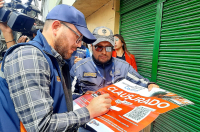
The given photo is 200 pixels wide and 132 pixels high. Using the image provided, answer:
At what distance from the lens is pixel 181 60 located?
2.12 metres

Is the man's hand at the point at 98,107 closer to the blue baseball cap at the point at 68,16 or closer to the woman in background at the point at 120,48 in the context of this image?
the blue baseball cap at the point at 68,16

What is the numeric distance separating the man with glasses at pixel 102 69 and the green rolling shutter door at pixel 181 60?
2.52ft

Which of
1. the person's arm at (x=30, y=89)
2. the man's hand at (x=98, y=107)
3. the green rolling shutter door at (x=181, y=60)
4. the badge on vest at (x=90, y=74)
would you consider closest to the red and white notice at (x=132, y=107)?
the man's hand at (x=98, y=107)

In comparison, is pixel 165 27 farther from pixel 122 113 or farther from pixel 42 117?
pixel 42 117

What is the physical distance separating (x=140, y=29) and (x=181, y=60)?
4.44 feet

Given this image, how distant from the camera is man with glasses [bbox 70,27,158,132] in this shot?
1770 millimetres

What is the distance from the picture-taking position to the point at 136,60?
10.8 feet

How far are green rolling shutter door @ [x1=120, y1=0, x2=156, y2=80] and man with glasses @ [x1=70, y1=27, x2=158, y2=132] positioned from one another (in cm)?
123

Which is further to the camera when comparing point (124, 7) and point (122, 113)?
point (124, 7)

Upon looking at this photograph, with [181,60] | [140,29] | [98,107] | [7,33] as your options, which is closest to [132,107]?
[98,107]

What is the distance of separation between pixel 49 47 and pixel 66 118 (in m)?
0.53

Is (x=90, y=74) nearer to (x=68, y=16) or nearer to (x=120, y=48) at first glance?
(x=68, y=16)

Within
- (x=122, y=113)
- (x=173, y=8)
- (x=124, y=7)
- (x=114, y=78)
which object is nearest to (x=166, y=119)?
(x=114, y=78)

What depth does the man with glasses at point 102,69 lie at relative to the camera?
1.77 meters
